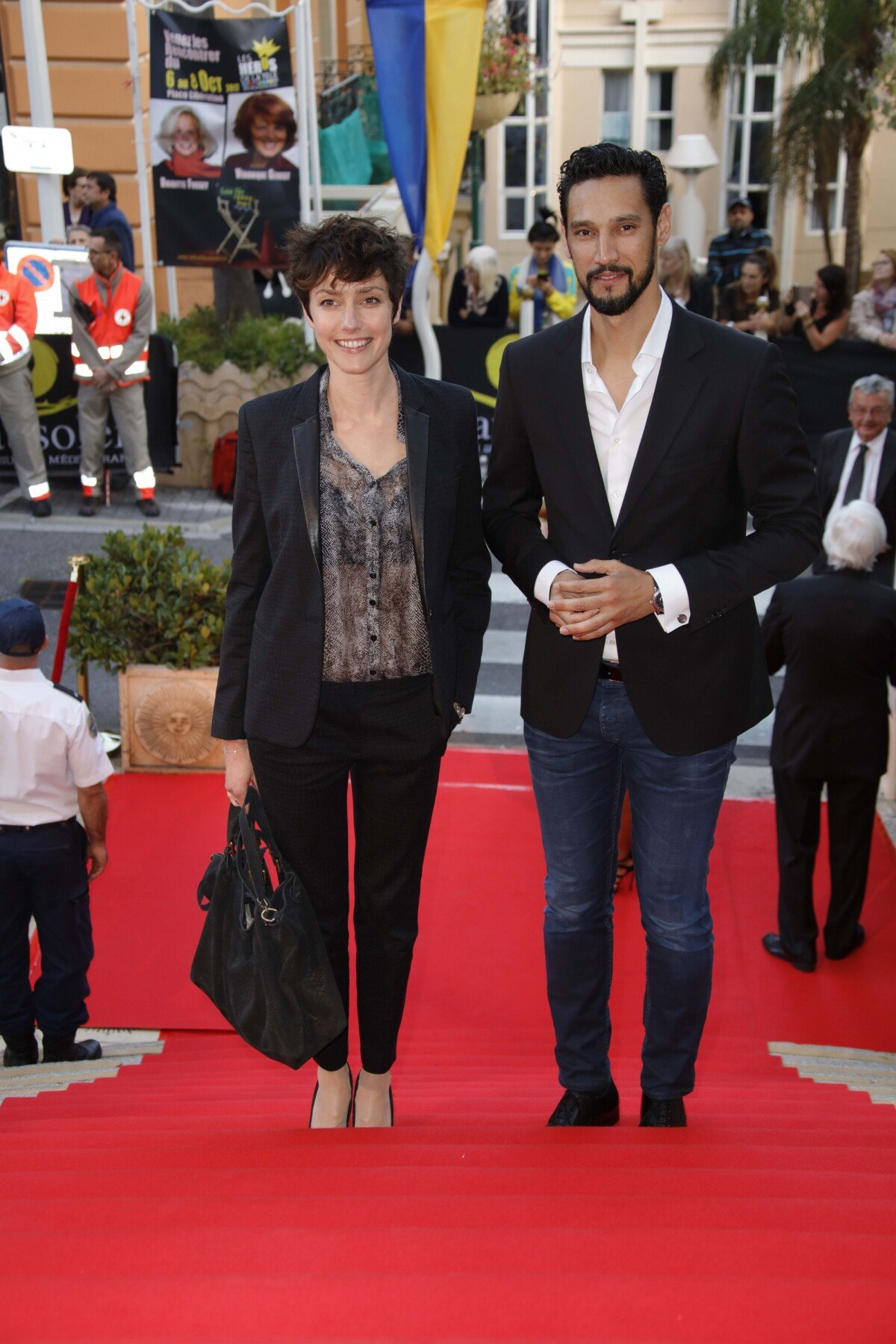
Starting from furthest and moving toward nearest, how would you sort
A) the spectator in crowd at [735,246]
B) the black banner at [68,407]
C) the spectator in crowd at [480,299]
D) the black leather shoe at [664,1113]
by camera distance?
the spectator in crowd at [480,299] → the spectator in crowd at [735,246] → the black banner at [68,407] → the black leather shoe at [664,1113]

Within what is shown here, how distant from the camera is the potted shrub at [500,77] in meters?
17.2

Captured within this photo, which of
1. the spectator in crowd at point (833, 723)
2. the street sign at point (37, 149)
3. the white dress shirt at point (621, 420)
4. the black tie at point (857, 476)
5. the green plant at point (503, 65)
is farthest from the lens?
the green plant at point (503, 65)

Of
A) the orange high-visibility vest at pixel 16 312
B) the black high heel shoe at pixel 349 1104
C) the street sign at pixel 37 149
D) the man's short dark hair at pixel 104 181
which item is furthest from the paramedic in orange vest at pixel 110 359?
the black high heel shoe at pixel 349 1104

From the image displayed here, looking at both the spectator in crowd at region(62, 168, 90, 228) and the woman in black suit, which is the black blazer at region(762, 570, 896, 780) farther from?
the spectator in crowd at region(62, 168, 90, 228)

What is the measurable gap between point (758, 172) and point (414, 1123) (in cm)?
2899

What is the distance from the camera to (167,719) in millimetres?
6520

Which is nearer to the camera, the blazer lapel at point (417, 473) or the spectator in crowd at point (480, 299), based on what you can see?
the blazer lapel at point (417, 473)

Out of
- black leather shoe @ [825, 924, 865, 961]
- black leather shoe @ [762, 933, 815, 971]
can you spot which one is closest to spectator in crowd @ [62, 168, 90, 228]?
black leather shoe @ [762, 933, 815, 971]

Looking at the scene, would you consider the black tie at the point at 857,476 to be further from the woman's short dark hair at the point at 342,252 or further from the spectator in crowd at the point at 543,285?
the spectator in crowd at the point at 543,285

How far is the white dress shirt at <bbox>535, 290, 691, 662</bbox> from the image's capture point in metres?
2.66

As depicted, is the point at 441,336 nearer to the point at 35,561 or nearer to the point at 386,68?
the point at 386,68

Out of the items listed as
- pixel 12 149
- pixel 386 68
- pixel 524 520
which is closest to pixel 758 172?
pixel 386 68

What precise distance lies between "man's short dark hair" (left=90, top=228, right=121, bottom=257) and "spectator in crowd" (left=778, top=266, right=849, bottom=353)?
19.4 ft

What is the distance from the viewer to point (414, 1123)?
3172mm
